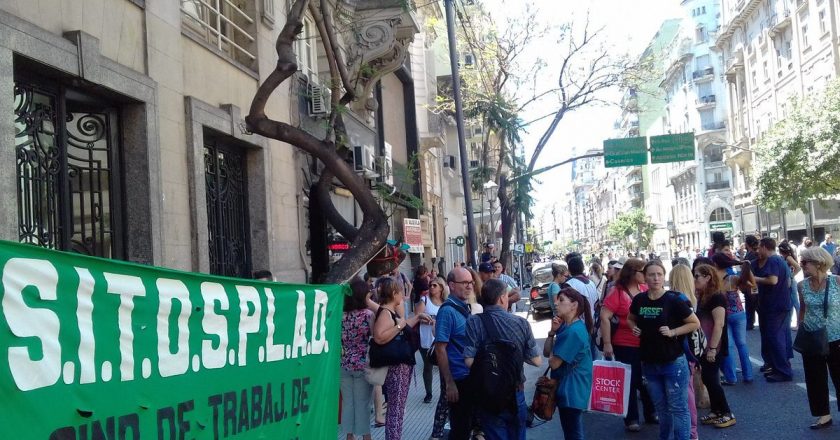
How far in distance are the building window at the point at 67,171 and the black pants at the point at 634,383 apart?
213 inches

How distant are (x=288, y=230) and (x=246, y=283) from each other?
334 inches

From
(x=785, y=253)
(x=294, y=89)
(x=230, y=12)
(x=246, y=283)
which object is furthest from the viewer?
(x=294, y=89)

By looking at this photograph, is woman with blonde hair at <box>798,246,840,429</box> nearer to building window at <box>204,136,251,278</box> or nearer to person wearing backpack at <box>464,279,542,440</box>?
person wearing backpack at <box>464,279,542,440</box>

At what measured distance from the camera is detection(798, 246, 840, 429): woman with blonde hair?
7.73 m

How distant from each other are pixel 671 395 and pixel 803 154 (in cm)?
3213

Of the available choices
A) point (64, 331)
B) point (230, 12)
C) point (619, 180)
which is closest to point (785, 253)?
point (230, 12)

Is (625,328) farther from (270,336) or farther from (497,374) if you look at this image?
(270,336)

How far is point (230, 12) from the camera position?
39.7 feet

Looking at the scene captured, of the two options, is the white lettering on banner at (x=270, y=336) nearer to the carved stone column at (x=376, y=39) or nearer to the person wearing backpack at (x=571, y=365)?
the person wearing backpack at (x=571, y=365)

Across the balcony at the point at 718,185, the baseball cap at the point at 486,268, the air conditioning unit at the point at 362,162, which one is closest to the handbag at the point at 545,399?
the baseball cap at the point at 486,268

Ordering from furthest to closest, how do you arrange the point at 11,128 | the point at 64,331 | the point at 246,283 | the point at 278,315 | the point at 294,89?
the point at 294,89 < the point at 11,128 < the point at 278,315 < the point at 246,283 < the point at 64,331

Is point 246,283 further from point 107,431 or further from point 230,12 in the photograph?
point 230,12

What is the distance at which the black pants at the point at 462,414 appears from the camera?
6473mm

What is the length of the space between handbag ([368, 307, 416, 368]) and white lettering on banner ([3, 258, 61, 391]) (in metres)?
4.33
